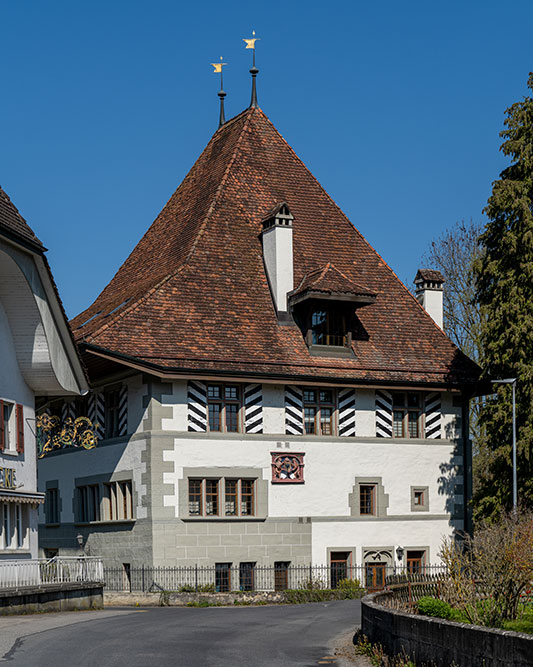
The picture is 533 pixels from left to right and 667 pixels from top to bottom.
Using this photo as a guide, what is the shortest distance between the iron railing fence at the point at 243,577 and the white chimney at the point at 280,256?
832cm

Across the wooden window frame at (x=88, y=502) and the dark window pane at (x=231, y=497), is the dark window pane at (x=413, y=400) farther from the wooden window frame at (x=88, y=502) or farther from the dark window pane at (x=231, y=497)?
the wooden window frame at (x=88, y=502)

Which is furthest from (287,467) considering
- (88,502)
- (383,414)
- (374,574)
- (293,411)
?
(88,502)

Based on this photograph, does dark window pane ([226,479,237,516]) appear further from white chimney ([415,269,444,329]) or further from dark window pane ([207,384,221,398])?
white chimney ([415,269,444,329])

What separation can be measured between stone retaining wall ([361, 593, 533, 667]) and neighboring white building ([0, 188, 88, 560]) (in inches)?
509

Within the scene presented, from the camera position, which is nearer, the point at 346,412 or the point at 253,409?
the point at 253,409

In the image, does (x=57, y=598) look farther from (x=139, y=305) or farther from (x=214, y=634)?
(x=139, y=305)

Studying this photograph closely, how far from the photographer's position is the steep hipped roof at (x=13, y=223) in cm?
2575

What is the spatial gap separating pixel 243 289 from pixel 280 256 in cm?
168

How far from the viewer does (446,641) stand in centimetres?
1456

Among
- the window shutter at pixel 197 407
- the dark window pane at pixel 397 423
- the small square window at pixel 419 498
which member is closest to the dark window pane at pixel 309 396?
the dark window pane at pixel 397 423

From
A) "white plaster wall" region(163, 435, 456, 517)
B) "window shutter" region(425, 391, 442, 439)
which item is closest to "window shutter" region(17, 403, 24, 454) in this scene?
"white plaster wall" region(163, 435, 456, 517)

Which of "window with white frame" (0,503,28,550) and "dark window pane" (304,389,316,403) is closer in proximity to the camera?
"window with white frame" (0,503,28,550)

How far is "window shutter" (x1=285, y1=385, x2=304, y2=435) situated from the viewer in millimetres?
35969

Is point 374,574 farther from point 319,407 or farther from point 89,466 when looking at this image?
point 89,466
